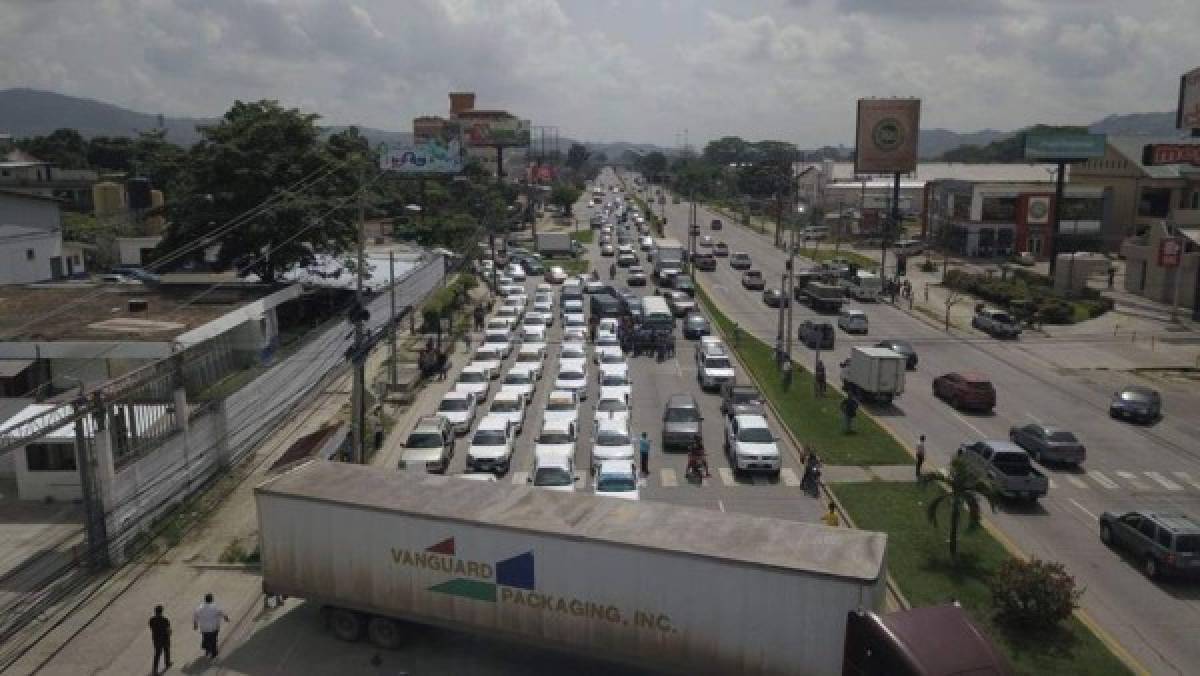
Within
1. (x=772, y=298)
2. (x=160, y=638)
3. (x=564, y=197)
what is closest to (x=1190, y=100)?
(x=772, y=298)

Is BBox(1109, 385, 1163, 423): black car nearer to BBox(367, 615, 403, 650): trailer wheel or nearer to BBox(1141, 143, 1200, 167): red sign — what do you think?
BBox(367, 615, 403, 650): trailer wheel

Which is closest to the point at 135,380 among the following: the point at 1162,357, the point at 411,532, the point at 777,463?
Result: the point at 411,532

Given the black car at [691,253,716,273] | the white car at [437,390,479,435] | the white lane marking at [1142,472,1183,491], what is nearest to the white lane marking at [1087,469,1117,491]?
the white lane marking at [1142,472,1183,491]

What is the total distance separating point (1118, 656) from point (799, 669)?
6877mm

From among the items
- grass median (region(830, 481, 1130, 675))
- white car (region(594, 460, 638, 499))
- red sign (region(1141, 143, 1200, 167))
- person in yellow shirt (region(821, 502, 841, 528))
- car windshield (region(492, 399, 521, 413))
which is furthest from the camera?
red sign (region(1141, 143, 1200, 167))

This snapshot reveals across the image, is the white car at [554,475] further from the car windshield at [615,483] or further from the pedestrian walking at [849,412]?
the pedestrian walking at [849,412]

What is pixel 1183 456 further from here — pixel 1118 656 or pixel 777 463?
pixel 1118 656

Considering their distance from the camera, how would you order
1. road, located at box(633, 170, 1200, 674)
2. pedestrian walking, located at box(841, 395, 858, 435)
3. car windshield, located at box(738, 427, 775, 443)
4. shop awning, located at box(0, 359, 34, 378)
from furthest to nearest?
pedestrian walking, located at box(841, 395, 858, 435)
shop awning, located at box(0, 359, 34, 378)
car windshield, located at box(738, 427, 775, 443)
road, located at box(633, 170, 1200, 674)

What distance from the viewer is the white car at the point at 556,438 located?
27.4 meters

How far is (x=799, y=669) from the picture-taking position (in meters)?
13.7

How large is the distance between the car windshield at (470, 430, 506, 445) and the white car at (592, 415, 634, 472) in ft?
9.06

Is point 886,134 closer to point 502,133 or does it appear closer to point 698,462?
point 698,462

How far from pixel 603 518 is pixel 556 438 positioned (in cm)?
1358

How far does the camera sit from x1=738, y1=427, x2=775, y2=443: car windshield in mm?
27750
